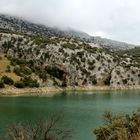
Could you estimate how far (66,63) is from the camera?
144125mm

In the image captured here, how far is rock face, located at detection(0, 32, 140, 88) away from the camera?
460ft

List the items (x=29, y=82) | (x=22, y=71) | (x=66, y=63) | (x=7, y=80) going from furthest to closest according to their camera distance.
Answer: (x=66, y=63) < (x=22, y=71) < (x=29, y=82) < (x=7, y=80)

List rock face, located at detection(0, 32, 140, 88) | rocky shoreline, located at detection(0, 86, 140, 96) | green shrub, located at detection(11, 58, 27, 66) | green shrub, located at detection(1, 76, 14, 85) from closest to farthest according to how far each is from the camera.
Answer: rocky shoreline, located at detection(0, 86, 140, 96), green shrub, located at detection(1, 76, 14, 85), green shrub, located at detection(11, 58, 27, 66), rock face, located at detection(0, 32, 140, 88)

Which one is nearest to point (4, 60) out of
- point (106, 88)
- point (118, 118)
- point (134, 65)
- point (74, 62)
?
point (74, 62)

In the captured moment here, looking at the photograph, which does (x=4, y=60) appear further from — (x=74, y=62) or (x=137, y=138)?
(x=137, y=138)

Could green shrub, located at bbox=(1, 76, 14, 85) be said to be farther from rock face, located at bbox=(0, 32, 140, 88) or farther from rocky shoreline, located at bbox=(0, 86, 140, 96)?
rock face, located at bbox=(0, 32, 140, 88)

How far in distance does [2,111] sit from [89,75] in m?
74.3

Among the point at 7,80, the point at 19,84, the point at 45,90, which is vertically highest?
the point at 7,80

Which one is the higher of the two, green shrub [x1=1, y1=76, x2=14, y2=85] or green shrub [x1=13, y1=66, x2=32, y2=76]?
green shrub [x1=13, y1=66, x2=32, y2=76]

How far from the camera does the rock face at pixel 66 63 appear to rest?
460 ft

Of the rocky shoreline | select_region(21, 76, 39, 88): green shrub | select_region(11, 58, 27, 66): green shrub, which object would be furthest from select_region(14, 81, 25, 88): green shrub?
select_region(11, 58, 27, 66): green shrub

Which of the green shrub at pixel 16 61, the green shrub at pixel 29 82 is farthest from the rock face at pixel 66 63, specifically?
the green shrub at pixel 29 82

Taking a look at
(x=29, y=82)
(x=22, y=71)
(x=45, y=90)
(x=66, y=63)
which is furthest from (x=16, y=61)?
(x=66, y=63)

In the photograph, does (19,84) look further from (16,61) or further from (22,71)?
(16,61)
